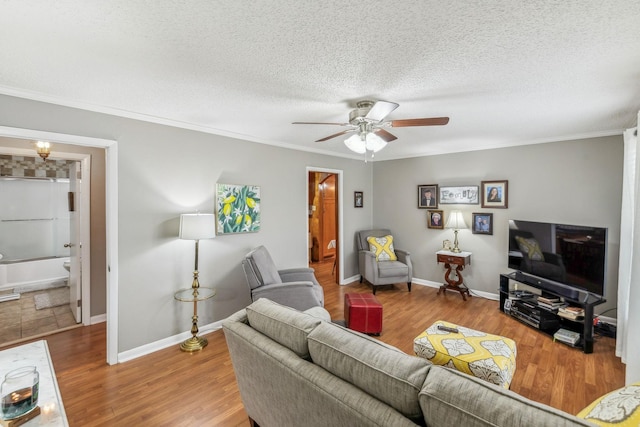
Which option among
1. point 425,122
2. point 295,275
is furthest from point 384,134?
point 295,275

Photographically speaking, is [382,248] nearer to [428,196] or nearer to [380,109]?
[428,196]

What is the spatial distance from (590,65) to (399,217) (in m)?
3.80

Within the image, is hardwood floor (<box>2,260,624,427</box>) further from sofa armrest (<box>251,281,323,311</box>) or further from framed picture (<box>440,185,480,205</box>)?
framed picture (<box>440,185,480,205</box>)

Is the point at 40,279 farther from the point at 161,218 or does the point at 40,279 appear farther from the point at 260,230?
Result: the point at 260,230

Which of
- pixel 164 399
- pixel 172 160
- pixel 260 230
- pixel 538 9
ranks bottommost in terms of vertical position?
pixel 164 399

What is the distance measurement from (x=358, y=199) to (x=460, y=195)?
177 centimetres

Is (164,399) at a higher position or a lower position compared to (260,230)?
lower

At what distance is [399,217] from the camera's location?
5453mm

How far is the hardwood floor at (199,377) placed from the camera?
208 cm

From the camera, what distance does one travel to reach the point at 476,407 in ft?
3.01

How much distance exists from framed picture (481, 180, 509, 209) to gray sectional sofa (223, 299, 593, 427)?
3.93 metres

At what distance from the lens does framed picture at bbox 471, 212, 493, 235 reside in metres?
4.43

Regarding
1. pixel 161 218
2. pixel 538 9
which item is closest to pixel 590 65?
pixel 538 9

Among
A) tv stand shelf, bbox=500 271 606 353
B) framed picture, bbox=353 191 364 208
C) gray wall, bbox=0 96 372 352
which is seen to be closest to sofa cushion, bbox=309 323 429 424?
gray wall, bbox=0 96 372 352
